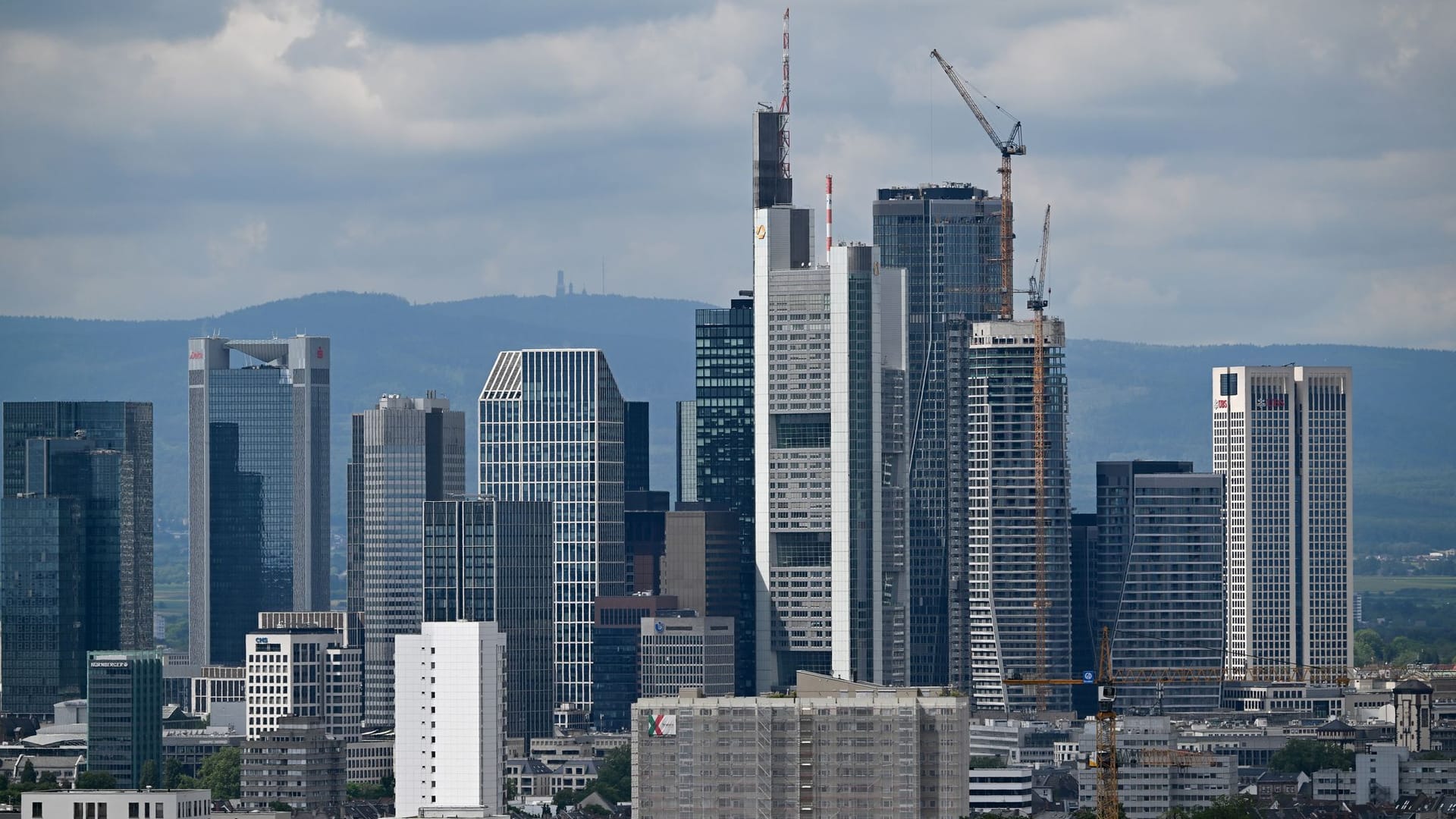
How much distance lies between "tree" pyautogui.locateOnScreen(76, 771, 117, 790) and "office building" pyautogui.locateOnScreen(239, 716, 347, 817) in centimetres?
682

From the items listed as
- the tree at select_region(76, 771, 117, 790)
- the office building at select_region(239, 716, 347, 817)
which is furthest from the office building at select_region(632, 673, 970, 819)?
the office building at select_region(239, 716, 347, 817)

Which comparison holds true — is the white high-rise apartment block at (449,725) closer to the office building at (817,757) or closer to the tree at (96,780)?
the office building at (817,757)

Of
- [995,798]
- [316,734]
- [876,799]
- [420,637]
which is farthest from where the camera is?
[316,734]

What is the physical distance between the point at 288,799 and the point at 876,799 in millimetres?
64346

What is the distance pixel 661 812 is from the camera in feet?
458

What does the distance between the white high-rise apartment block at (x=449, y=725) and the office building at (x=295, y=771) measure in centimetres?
3150

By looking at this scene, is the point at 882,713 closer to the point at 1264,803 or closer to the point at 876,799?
the point at 876,799

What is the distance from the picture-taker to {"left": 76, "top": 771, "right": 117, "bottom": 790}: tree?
185375 mm

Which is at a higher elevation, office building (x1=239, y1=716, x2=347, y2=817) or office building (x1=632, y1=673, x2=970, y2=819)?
office building (x1=632, y1=673, x2=970, y2=819)

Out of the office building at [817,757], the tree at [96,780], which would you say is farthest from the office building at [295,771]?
the office building at [817,757]

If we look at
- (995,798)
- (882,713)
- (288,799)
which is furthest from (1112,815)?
(288,799)

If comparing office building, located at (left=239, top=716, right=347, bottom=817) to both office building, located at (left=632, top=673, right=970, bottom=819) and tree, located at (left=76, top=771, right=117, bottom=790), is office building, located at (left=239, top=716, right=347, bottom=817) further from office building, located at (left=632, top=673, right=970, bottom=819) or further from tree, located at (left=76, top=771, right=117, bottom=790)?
office building, located at (left=632, top=673, right=970, bottom=819)

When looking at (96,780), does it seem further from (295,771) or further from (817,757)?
(817,757)

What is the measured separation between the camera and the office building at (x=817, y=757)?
13675 centimetres
